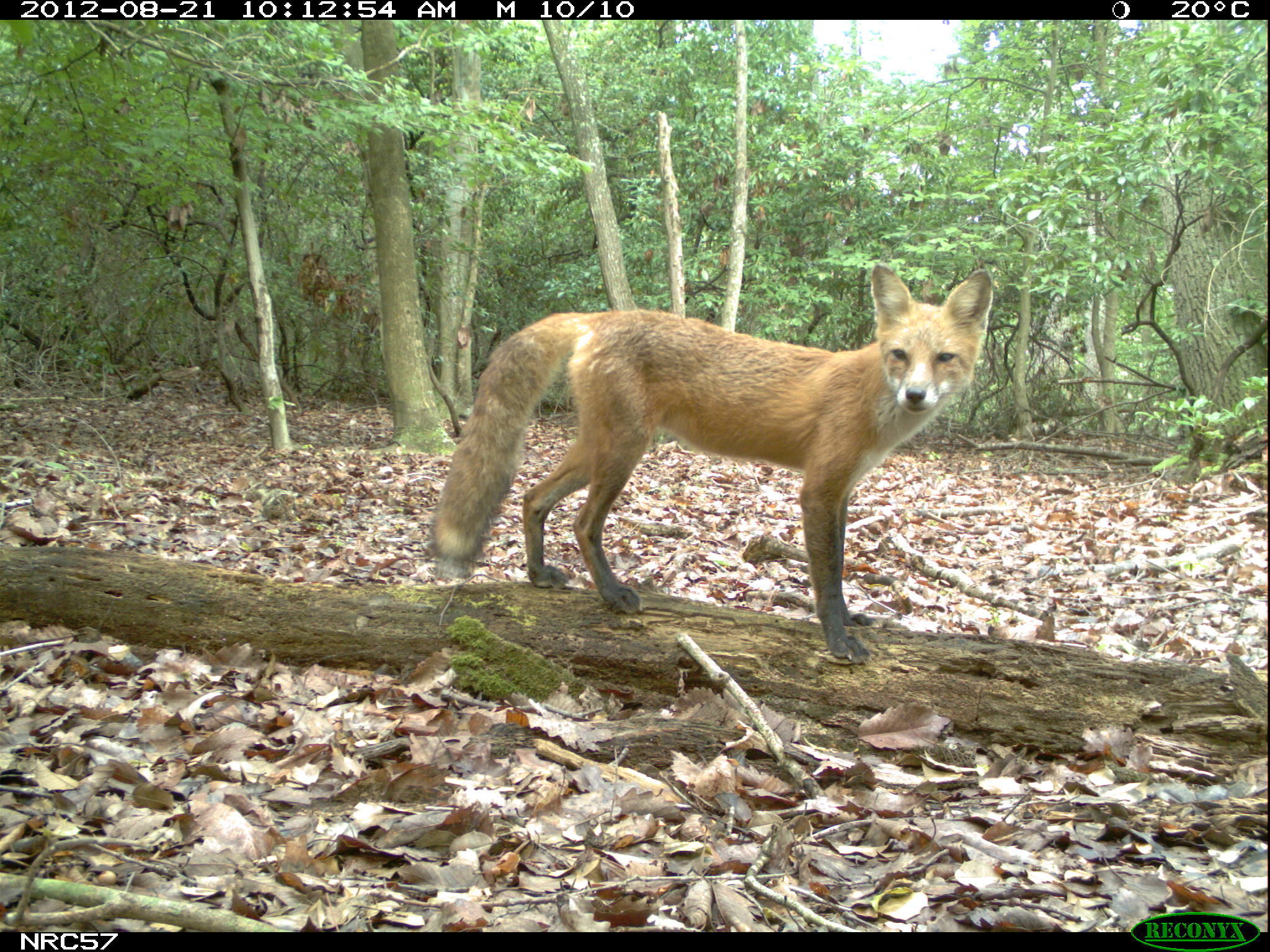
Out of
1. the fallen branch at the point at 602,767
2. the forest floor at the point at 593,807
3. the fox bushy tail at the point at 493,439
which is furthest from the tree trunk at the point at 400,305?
the fallen branch at the point at 602,767

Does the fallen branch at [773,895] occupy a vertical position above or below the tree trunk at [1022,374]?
below

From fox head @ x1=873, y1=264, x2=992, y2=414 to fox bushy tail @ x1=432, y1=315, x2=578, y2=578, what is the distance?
1575mm

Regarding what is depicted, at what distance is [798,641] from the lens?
11.7 ft

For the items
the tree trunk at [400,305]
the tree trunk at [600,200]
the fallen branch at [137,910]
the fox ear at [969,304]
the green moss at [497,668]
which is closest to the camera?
the fallen branch at [137,910]

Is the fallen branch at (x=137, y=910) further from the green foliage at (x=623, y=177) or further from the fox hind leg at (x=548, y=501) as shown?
the fox hind leg at (x=548, y=501)

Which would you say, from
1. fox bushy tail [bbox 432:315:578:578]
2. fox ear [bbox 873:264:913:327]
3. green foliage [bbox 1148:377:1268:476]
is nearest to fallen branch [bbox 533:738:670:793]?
fox bushy tail [bbox 432:315:578:578]

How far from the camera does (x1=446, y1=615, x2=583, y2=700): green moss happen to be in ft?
11.3

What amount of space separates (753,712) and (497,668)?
3.82 ft

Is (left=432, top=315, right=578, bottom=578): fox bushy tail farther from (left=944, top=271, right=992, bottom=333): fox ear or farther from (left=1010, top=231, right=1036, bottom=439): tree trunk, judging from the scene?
(left=1010, top=231, right=1036, bottom=439): tree trunk

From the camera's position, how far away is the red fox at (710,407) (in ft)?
12.1

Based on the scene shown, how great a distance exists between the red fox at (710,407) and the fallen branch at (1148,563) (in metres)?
1.14

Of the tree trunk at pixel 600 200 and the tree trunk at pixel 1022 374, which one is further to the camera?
the tree trunk at pixel 600 200
